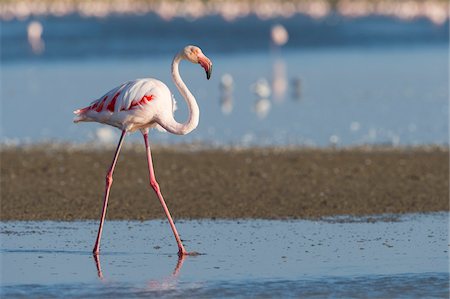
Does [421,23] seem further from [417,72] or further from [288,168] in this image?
[288,168]

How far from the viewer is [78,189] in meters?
12.4

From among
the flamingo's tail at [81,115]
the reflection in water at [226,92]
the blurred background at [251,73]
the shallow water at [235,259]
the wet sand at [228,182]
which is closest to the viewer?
the shallow water at [235,259]

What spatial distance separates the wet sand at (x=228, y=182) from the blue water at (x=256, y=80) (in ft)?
5.28

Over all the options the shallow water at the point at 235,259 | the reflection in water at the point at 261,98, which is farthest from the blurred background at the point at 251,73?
the shallow water at the point at 235,259

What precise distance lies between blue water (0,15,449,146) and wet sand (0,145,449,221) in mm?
1609

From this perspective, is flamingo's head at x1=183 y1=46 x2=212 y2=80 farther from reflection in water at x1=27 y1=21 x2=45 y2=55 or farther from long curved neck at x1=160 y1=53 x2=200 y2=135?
reflection in water at x1=27 y1=21 x2=45 y2=55

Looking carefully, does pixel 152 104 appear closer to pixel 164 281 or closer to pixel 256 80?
pixel 164 281

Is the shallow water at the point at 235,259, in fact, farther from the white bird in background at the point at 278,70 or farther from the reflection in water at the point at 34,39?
the reflection in water at the point at 34,39

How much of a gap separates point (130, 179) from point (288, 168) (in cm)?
177

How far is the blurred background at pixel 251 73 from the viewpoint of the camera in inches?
699

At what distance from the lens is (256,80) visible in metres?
27.8

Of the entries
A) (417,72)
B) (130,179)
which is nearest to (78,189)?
(130,179)

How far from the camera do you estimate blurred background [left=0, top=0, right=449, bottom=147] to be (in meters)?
17.8

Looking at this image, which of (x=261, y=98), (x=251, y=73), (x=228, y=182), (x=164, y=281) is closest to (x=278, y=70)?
(x=251, y=73)
